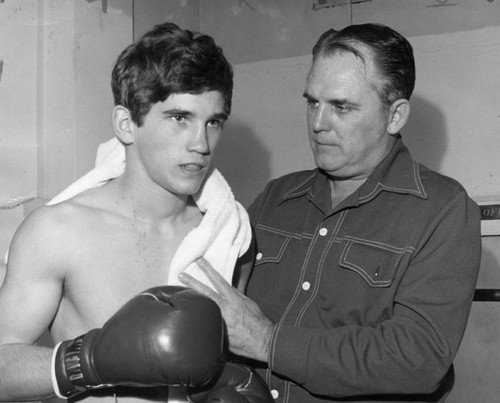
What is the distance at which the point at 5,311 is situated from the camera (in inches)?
62.8

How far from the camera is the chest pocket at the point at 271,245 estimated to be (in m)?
2.15

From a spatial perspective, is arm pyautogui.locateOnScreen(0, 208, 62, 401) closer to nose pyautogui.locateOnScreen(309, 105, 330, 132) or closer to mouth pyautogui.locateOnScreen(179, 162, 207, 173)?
mouth pyautogui.locateOnScreen(179, 162, 207, 173)

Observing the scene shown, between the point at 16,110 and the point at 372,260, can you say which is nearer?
the point at 372,260

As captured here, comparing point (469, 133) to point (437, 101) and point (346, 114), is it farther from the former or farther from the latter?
A: point (346, 114)

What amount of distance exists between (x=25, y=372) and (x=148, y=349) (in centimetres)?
30

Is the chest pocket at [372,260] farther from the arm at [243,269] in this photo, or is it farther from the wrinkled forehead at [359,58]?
the wrinkled forehead at [359,58]

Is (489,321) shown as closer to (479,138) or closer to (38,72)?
(479,138)

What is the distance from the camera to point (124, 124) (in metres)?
1.79

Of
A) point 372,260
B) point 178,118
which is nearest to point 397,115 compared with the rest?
point 372,260

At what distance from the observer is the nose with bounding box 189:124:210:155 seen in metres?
1.70

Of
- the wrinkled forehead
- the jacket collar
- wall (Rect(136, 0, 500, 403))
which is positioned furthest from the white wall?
the wrinkled forehead

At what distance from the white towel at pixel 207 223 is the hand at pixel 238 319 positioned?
30 mm

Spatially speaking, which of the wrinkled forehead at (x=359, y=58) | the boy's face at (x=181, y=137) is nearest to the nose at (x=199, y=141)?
the boy's face at (x=181, y=137)

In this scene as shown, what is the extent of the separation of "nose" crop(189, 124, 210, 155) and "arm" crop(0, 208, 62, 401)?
1.22 ft
